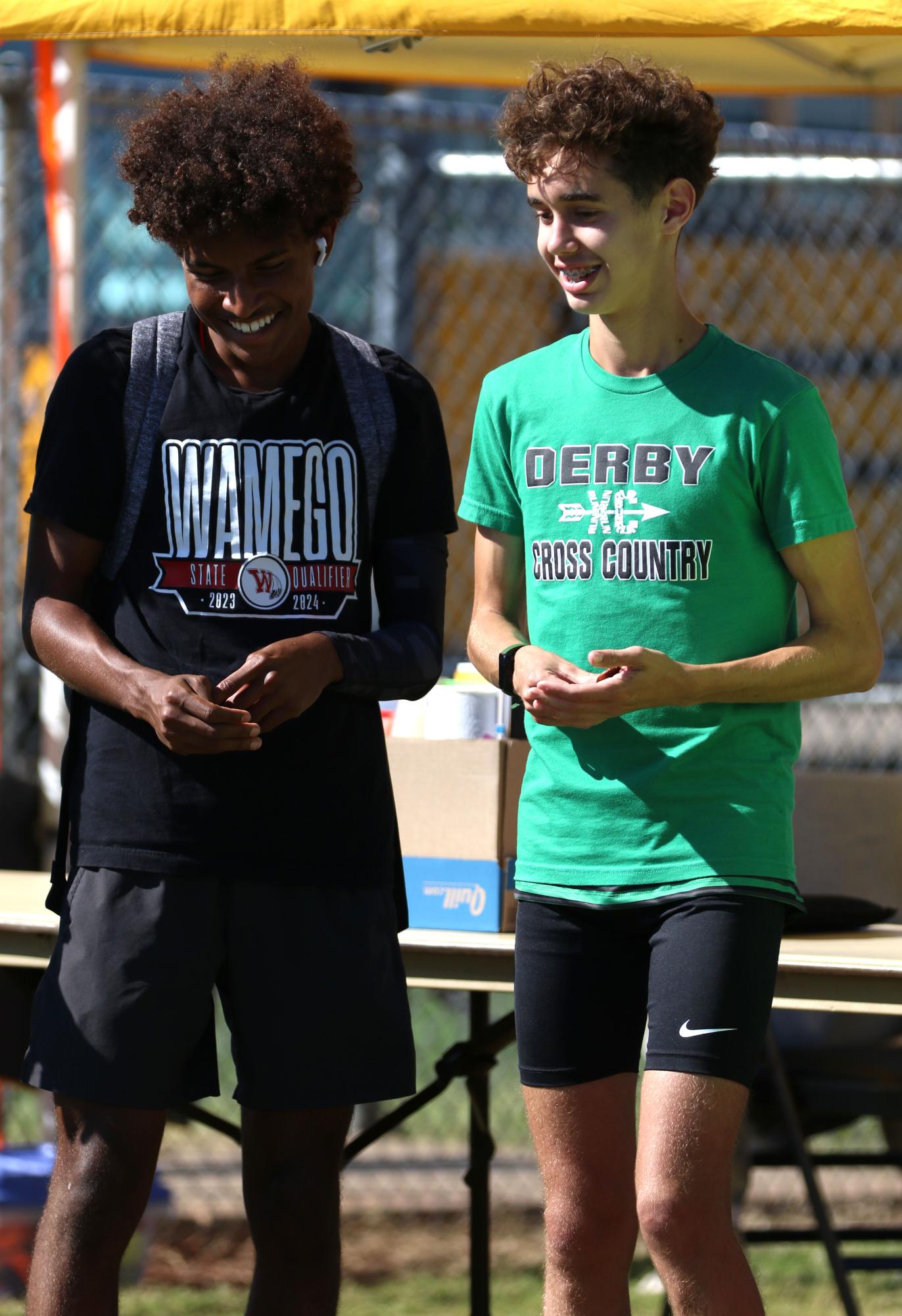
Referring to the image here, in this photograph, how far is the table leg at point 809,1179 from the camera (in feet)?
10.5

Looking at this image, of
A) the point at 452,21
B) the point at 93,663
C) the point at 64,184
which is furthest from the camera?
the point at 64,184

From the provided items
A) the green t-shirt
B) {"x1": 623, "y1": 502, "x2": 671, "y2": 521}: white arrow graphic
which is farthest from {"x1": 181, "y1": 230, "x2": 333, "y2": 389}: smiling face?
{"x1": 623, "y1": 502, "x2": 671, "y2": 521}: white arrow graphic

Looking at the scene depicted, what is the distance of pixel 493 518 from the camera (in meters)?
2.53

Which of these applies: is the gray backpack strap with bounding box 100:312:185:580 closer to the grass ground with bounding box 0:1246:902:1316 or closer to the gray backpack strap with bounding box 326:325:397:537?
the gray backpack strap with bounding box 326:325:397:537

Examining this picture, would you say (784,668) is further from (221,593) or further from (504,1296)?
(504,1296)

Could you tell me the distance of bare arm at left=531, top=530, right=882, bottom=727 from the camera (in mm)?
2209

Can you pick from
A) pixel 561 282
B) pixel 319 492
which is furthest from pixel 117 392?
pixel 561 282

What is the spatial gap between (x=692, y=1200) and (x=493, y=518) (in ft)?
3.19

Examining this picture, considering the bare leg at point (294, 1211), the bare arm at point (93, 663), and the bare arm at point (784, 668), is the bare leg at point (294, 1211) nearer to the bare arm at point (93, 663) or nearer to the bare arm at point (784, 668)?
the bare arm at point (93, 663)

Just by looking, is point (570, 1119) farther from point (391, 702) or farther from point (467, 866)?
point (391, 702)

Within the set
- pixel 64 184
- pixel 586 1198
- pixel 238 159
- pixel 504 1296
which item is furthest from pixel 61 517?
pixel 504 1296

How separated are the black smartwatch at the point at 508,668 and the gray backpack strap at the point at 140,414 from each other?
1.73ft

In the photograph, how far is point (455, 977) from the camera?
9.69 ft

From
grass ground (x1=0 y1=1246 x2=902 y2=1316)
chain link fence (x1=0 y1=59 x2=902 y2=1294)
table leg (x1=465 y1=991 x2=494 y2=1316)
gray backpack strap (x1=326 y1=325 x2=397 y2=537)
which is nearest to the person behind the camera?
gray backpack strap (x1=326 y1=325 x2=397 y2=537)
